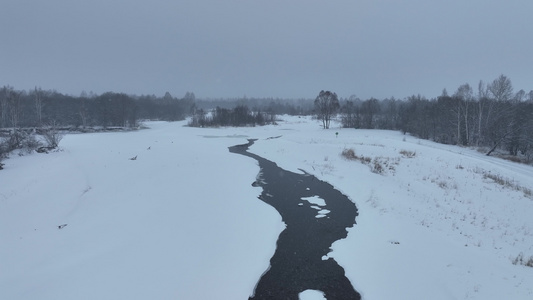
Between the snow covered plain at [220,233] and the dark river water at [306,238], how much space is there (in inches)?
17.2

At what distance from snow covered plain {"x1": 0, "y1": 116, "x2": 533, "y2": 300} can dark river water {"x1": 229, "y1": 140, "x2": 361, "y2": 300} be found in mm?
438

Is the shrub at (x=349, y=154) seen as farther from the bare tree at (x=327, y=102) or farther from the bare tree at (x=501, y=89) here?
the bare tree at (x=327, y=102)

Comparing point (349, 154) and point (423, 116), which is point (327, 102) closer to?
point (423, 116)

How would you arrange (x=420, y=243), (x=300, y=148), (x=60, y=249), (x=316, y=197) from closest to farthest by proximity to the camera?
(x=60, y=249) → (x=420, y=243) → (x=316, y=197) → (x=300, y=148)

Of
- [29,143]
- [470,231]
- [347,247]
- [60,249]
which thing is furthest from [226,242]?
[29,143]

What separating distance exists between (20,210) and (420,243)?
18016 millimetres

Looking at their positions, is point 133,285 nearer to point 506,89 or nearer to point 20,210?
point 20,210

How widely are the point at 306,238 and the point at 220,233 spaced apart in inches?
Answer: 142

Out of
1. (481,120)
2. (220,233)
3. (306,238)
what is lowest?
(306,238)

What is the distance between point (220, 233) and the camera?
11586mm

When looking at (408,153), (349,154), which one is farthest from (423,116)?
(349,154)

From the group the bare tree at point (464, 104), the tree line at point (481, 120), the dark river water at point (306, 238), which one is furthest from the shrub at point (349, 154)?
the bare tree at point (464, 104)

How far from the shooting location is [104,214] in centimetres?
1276

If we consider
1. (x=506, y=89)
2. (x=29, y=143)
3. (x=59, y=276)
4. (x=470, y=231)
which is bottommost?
(x=470, y=231)
